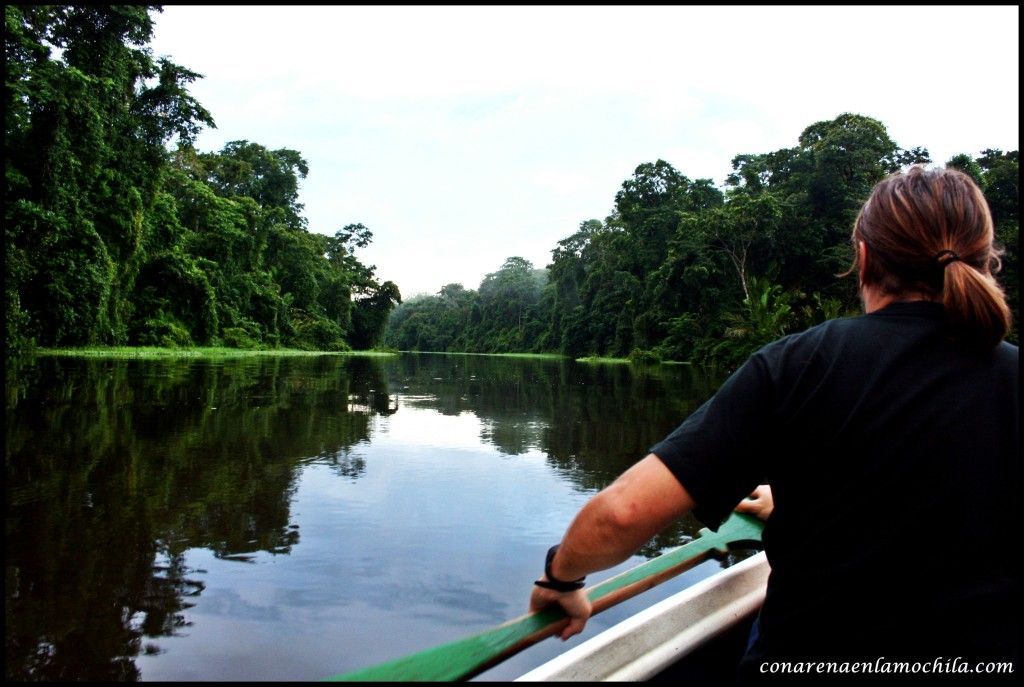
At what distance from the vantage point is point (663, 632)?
4.94ft

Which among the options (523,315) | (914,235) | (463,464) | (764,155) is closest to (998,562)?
(914,235)

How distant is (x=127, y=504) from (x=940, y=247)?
4.02 m

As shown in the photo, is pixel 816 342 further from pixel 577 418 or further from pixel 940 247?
pixel 577 418

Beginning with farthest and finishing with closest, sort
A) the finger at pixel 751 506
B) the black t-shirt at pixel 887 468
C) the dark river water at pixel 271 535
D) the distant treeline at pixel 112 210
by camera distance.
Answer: the distant treeline at pixel 112 210 < the dark river water at pixel 271 535 < the finger at pixel 751 506 < the black t-shirt at pixel 887 468

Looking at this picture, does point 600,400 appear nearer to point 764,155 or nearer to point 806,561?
point 806,561

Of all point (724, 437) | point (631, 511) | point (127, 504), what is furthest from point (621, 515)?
point (127, 504)

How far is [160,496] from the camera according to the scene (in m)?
3.92

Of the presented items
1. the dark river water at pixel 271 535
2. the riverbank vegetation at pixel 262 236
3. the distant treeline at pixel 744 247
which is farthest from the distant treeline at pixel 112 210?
the distant treeline at pixel 744 247

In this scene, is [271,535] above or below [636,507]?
below

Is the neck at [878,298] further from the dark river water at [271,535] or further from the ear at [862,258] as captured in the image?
the dark river water at [271,535]

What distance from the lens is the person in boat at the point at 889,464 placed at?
936mm

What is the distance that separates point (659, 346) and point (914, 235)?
36039mm

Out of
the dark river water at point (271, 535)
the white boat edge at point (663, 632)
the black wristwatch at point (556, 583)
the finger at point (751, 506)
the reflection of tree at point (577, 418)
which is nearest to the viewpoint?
the black wristwatch at point (556, 583)

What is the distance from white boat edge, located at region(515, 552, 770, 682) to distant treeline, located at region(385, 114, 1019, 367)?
17.5 metres
